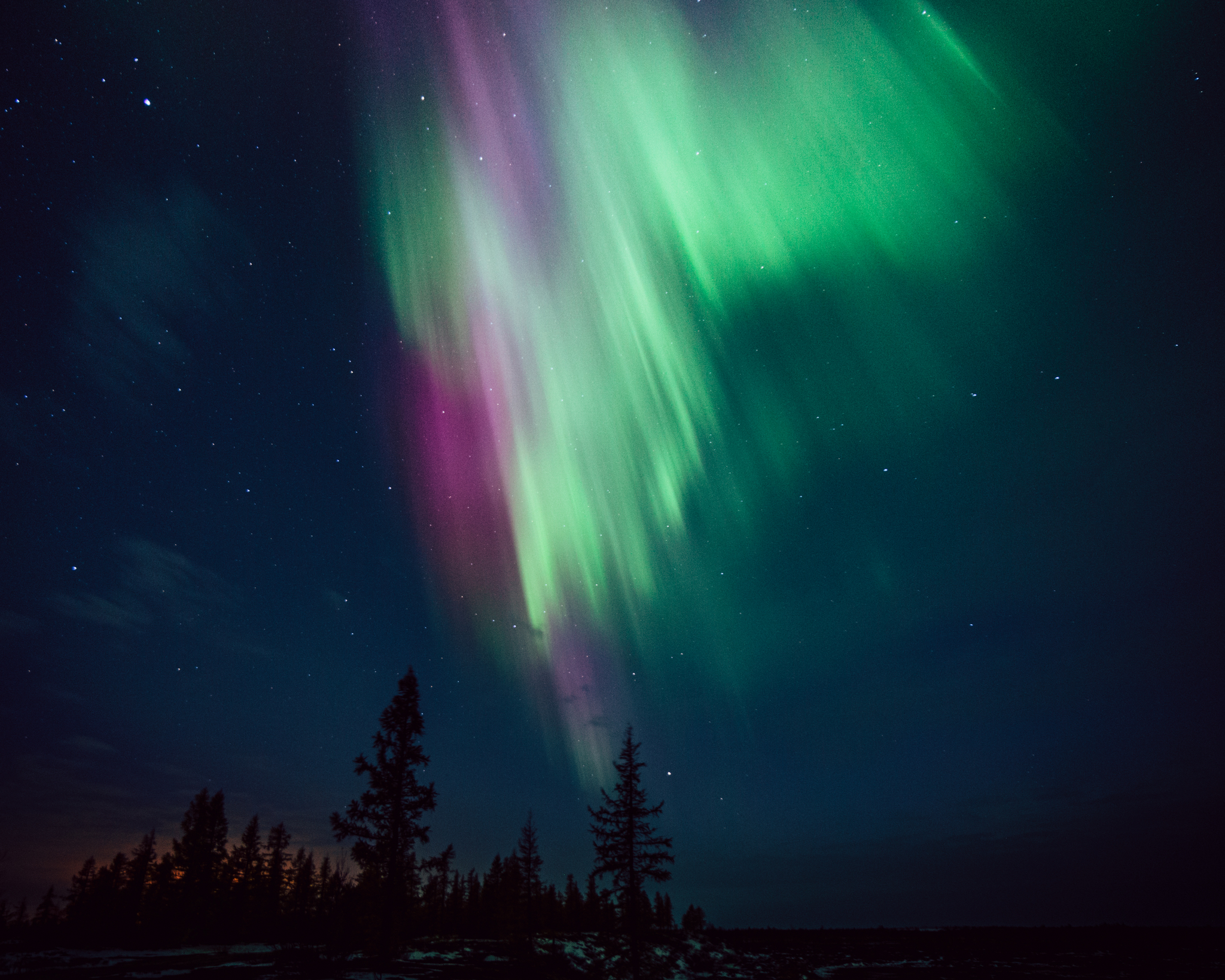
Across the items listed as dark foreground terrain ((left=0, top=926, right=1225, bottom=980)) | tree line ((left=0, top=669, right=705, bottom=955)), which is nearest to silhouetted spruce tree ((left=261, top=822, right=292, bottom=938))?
tree line ((left=0, top=669, right=705, bottom=955))

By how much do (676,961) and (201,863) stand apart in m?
40.4

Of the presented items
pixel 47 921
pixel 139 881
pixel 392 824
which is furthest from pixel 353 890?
pixel 47 921

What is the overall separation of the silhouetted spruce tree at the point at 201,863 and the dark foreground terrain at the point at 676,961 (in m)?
11.2

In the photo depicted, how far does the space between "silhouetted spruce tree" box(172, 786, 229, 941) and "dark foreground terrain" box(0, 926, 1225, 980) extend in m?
11.2

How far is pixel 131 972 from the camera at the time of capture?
2036 centimetres

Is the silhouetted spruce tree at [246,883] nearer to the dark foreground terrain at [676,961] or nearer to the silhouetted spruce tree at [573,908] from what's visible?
the dark foreground terrain at [676,961]

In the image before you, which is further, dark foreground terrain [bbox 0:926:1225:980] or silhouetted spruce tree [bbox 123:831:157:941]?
silhouetted spruce tree [bbox 123:831:157:941]

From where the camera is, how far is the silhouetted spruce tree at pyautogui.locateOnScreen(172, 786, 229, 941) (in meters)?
45.8

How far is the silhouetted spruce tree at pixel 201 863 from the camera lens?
45750mm

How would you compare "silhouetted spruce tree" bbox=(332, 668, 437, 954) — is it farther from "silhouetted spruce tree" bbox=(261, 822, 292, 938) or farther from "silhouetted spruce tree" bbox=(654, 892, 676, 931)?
"silhouetted spruce tree" bbox=(654, 892, 676, 931)

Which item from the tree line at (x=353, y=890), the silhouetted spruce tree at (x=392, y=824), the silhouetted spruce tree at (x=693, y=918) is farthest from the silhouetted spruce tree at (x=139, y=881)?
the silhouetted spruce tree at (x=693, y=918)

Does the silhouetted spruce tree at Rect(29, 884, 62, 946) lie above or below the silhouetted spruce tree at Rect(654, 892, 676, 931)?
above

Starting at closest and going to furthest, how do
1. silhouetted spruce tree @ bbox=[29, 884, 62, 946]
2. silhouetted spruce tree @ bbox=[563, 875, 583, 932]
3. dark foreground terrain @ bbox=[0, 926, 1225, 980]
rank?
1. dark foreground terrain @ bbox=[0, 926, 1225, 980]
2. silhouetted spruce tree @ bbox=[29, 884, 62, 946]
3. silhouetted spruce tree @ bbox=[563, 875, 583, 932]

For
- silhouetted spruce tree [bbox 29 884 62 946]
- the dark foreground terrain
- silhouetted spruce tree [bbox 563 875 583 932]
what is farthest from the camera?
silhouetted spruce tree [bbox 563 875 583 932]
